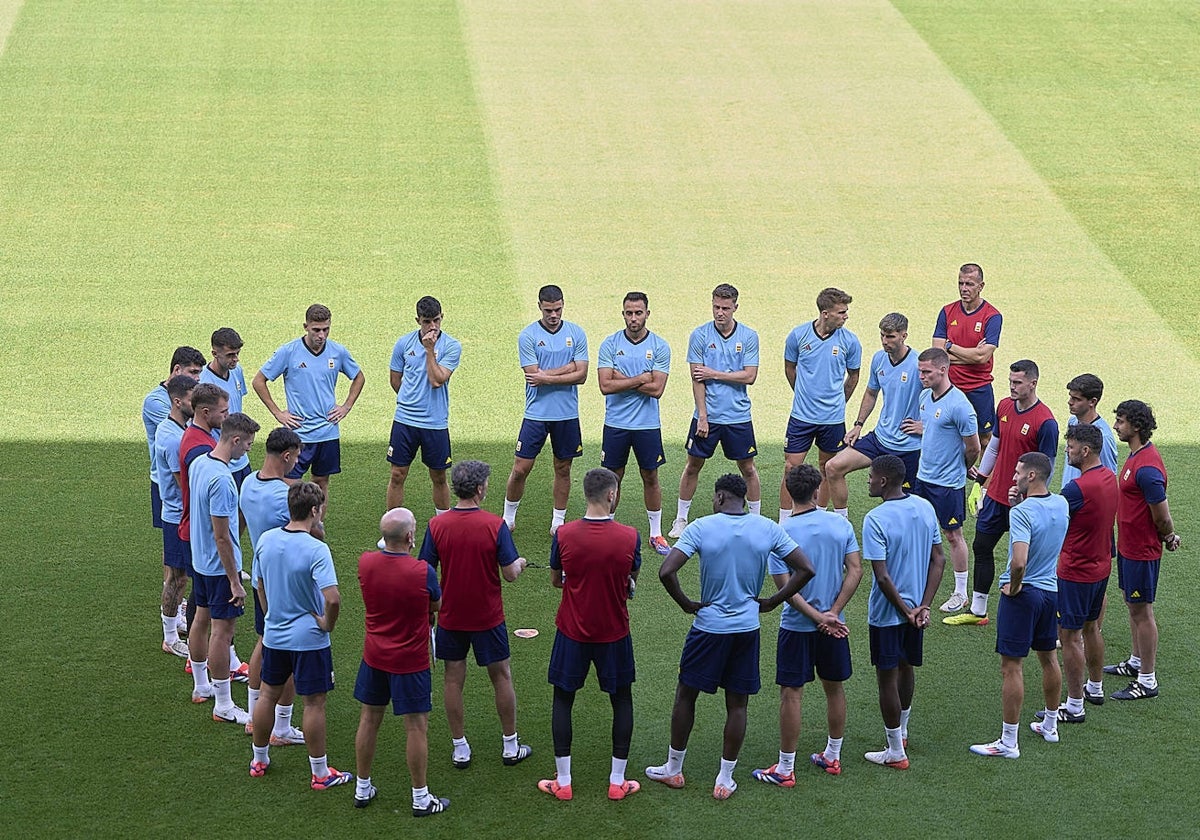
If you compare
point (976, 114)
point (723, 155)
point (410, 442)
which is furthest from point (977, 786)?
point (976, 114)

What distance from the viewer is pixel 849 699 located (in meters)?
9.29

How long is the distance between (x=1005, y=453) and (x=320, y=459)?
18.9 feet

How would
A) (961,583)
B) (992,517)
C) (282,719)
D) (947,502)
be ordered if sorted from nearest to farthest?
(282,719)
(992,517)
(947,502)
(961,583)

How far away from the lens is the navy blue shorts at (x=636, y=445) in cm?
1184

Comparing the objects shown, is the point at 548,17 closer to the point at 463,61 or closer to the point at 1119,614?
the point at 463,61

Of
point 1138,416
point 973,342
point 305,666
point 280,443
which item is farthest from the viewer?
point 973,342

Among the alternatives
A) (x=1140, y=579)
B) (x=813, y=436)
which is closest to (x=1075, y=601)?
(x=1140, y=579)

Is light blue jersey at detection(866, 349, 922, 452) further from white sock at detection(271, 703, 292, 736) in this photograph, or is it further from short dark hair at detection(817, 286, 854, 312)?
white sock at detection(271, 703, 292, 736)

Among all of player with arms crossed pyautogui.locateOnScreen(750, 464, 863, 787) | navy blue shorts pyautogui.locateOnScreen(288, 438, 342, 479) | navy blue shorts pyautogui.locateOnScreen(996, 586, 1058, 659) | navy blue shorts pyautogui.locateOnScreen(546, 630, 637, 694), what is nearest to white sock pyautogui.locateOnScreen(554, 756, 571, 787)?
navy blue shorts pyautogui.locateOnScreen(546, 630, 637, 694)

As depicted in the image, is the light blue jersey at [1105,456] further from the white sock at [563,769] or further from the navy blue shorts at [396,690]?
the navy blue shorts at [396,690]


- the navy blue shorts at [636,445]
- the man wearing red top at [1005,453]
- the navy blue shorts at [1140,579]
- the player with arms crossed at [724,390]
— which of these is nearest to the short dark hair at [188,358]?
the navy blue shorts at [636,445]

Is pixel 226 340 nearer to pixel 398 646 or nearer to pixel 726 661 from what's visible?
pixel 398 646

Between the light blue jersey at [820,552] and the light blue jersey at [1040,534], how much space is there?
106 centimetres

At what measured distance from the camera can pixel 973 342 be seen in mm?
12648
